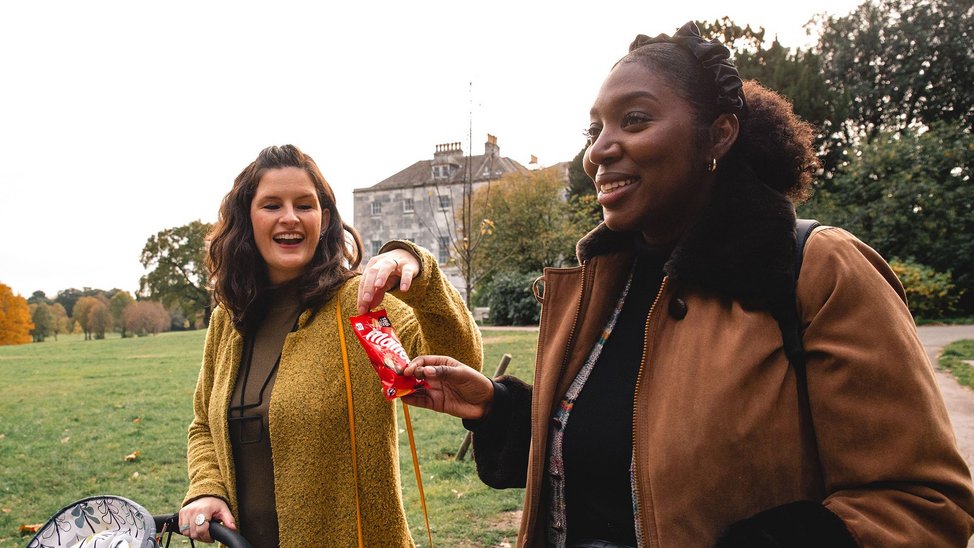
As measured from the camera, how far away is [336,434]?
91.3 inches

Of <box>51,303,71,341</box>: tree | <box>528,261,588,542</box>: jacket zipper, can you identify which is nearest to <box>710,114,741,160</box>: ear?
<box>528,261,588,542</box>: jacket zipper

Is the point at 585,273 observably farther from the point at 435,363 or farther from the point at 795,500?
the point at 795,500

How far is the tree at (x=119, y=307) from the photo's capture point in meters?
39.7

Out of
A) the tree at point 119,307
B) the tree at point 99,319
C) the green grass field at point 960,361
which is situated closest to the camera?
the green grass field at point 960,361

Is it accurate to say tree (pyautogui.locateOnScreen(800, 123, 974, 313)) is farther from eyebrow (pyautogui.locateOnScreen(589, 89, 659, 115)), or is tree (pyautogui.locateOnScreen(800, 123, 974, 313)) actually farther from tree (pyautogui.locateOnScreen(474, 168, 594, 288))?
eyebrow (pyautogui.locateOnScreen(589, 89, 659, 115))

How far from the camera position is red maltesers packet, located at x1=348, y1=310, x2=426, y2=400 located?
6.31 ft

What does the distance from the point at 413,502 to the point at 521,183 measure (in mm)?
30034

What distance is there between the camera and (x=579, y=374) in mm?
1796

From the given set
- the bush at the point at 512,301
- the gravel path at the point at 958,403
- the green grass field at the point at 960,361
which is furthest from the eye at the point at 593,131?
the bush at the point at 512,301

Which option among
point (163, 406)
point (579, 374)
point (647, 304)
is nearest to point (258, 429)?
point (579, 374)

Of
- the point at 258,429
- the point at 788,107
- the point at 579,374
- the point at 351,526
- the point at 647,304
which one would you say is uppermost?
the point at 788,107

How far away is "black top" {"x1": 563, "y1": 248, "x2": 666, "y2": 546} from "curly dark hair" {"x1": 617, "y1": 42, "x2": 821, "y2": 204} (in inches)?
14.2

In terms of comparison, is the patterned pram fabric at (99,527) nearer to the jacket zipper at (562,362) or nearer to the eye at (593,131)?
the jacket zipper at (562,362)

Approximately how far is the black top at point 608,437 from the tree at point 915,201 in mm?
20604
